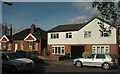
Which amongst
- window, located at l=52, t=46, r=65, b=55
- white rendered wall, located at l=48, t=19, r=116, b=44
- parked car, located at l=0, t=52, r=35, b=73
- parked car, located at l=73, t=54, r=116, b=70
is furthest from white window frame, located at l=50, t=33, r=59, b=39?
parked car, located at l=0, t=52, r=35, b=73

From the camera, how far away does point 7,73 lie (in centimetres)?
985

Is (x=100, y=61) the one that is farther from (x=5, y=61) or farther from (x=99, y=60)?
(x=5, y=61)

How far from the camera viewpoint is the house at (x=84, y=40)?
816 inches

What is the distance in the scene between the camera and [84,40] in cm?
2288

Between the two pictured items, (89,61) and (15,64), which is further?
(89,61)

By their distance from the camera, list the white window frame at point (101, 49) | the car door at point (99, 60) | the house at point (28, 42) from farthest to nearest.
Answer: the house at point (28, 42) < the white window frame at point (101, 49) < the car door at point (99, 60)

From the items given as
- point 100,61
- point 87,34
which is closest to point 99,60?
point 100,61

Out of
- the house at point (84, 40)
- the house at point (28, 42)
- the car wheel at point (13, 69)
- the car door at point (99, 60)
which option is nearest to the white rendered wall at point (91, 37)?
the house at point (84, 40)

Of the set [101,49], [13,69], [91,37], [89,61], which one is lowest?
[13,69]

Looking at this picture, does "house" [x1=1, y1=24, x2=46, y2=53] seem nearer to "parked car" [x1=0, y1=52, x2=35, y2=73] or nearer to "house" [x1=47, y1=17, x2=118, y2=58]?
"house" [x1=47, y1=17, x2=118, y2=58]

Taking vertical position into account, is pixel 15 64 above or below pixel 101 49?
below

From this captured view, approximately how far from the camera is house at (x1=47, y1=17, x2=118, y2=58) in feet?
68.0

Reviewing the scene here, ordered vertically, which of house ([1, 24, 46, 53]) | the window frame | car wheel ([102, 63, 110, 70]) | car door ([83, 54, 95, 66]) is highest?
the window frame

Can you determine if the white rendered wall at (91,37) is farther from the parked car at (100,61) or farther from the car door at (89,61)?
the car door at (89,61)
